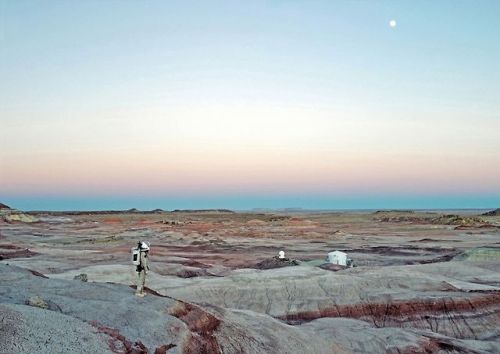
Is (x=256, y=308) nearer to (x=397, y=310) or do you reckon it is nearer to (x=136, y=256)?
(x=397, y=310)

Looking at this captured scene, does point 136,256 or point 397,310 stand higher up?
point 136,256

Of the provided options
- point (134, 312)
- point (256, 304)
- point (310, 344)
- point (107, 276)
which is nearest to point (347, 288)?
point (256, 304)

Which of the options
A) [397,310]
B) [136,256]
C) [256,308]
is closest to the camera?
[136,256]

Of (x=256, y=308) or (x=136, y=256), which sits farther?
(x=256, y=308)

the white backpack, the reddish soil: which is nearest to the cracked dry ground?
the reddish soil

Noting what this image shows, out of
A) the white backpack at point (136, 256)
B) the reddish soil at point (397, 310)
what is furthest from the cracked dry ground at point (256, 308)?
the white backpack at point (136, 256)

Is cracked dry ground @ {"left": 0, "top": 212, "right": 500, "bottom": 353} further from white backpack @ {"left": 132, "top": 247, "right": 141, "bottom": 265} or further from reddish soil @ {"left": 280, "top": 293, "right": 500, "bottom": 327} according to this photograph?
white backpack @ {"left": 132, "top": 247, "right": 141, "bottom": 265}

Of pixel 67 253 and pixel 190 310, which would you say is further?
pixel 67 253

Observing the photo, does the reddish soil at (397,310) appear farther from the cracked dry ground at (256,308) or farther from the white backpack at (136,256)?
the white backpack at (136,256)

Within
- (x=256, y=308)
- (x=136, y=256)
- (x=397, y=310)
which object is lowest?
(x=256, y=308)

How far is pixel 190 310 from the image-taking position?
1316 cm

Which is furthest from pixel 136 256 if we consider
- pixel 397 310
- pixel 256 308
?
pixel 397 310

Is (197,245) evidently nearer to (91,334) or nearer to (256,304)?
(256,304)

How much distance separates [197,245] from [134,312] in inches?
2074
